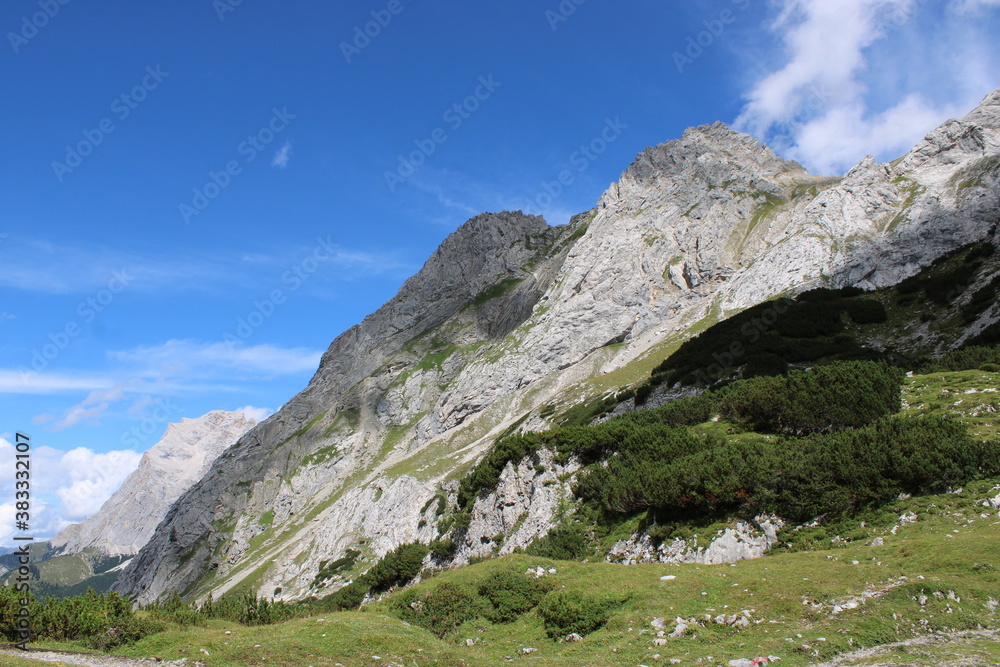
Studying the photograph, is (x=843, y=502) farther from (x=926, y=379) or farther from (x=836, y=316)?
(x=836, y=316)

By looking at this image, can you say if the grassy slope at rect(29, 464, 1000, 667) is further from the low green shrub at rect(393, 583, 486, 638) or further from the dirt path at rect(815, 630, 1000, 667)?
the low green shrub at rect(393, 583, 486, 638)

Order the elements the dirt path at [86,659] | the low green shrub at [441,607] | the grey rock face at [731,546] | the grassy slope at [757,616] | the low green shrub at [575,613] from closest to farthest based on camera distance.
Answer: the grassy slope at [757,616] < the dirt path at [86,659] < the low green shrub at [575,613] < the low green shrub at [441,607] < the grey rock face at [731,546]

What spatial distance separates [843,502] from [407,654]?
16.0 metres

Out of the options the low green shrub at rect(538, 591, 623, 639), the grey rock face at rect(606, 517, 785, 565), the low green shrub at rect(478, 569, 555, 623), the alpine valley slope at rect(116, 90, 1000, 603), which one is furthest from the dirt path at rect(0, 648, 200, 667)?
the alpine valley slope at rect(116, 90, 1000, 603)

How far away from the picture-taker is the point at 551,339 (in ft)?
445

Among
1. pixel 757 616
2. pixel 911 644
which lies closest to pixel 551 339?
pixel 757 616

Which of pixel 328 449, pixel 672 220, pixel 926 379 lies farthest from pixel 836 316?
pixel 328 449

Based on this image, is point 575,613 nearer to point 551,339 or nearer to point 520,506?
point 520,506

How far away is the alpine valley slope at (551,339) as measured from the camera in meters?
85.4

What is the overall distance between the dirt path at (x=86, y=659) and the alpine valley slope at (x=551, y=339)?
22011mm

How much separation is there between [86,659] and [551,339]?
123 metres

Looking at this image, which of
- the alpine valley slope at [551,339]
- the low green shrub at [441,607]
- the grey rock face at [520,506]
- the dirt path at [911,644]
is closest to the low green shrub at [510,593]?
the low green shrub at [441,607]

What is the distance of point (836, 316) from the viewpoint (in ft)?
185

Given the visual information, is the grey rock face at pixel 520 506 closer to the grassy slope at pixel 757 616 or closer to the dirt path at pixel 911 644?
the grassy slope at pixel 757 616
